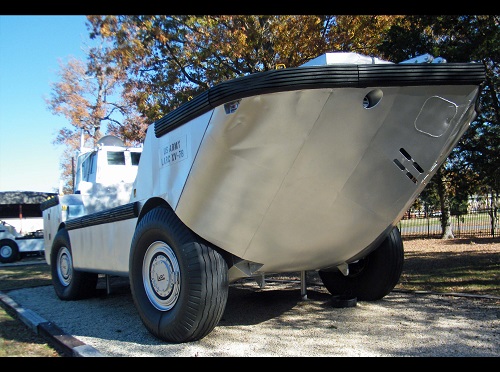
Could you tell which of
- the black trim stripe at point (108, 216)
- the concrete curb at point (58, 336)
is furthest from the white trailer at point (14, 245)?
the concrete curb at point (58, 336)

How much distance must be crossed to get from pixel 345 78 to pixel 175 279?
2.42 metres

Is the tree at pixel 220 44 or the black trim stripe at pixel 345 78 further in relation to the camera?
the tree at pixel 220 44

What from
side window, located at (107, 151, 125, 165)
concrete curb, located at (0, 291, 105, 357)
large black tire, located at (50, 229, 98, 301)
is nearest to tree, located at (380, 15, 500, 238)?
side window, located at (107, 151, 125, 165)

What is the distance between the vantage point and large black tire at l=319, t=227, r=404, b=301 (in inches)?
231

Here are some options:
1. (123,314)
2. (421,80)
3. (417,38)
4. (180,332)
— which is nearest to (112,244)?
(123,314)

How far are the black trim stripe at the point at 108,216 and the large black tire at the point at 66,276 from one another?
19.8 inches

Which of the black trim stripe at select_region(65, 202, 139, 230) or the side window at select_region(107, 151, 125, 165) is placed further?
the side window at select_region(107, 151, 125, 165)

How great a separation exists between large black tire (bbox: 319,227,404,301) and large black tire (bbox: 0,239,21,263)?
55.0ft

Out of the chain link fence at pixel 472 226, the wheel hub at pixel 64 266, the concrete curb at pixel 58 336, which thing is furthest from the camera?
the chain link fence at pixel 472 226

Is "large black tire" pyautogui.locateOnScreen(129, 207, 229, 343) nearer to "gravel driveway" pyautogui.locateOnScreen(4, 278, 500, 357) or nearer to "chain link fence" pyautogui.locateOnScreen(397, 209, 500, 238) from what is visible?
"gravel driveway" pyautogui.locateOnScreen(4, 278, 500, 357)

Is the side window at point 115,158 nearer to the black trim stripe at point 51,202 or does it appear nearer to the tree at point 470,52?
the black trim stripe at point 51,202

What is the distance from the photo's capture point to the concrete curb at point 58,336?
13.5ft

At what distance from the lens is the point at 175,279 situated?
14.8 ft

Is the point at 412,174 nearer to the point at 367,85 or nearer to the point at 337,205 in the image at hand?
the point at 337,205
